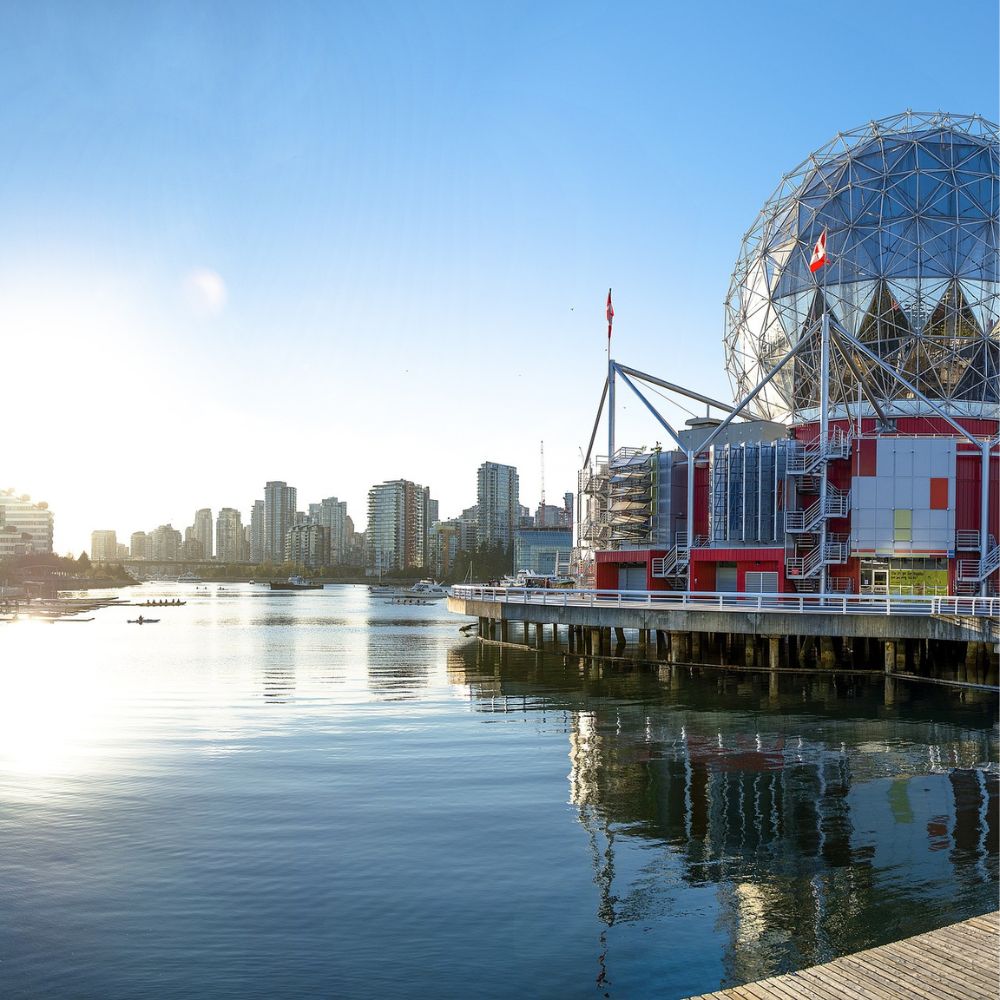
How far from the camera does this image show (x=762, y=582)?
181 ft

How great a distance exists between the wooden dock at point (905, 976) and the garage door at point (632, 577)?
169 ft

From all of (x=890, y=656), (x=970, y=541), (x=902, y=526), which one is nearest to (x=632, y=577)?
(x=902, y=526)

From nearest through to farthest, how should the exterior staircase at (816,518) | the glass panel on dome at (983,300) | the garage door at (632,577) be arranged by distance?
the exterior staircase at (816,518)
the glass panel on dome at (983,300)
the garage door at (632,577)

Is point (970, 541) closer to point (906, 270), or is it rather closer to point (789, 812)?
point (906, 270)

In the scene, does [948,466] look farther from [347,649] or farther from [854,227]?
[347,649]

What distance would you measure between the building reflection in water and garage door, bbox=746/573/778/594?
49.6 ft

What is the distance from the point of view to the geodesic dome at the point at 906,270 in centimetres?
6147

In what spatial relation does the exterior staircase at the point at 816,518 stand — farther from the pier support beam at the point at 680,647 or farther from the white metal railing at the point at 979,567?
the pier support beam at the point at 680,647

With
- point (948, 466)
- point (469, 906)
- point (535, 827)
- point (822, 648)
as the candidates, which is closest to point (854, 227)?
point (948, 466)

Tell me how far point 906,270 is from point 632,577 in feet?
81.8

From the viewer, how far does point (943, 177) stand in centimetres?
6309

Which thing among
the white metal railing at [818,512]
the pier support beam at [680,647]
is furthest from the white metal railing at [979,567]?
the pier support beam at [680,647]

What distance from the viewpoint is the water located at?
14.4 metres

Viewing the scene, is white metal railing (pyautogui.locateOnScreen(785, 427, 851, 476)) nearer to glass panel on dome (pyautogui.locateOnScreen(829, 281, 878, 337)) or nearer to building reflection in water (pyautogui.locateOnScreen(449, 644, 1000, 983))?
glass panel on dome (pyautogui.locateOnScreen(829, 281, 878, 337))
